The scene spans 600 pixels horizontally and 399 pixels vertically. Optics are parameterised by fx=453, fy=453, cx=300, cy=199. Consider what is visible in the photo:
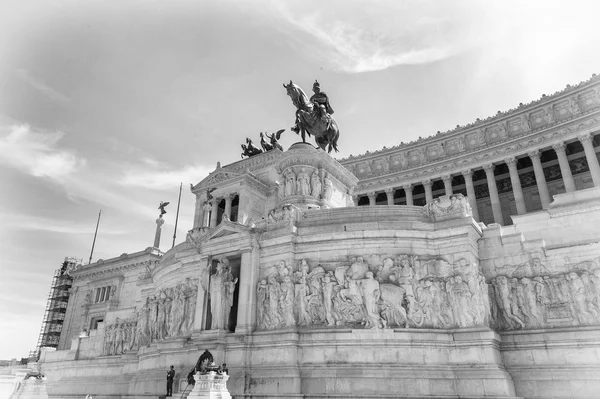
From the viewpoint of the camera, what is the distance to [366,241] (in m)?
18.2

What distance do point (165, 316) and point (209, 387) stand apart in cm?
1016

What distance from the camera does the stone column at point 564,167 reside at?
49.2 m

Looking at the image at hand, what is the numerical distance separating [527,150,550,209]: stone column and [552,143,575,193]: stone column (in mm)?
1952

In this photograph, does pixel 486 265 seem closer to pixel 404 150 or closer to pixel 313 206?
pixel 313 206

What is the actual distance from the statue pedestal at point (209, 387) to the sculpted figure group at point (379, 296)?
15.4ft

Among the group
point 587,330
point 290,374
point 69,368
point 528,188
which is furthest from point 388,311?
point 528,188

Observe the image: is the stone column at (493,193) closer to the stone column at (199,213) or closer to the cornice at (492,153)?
the cornice at (492,153)

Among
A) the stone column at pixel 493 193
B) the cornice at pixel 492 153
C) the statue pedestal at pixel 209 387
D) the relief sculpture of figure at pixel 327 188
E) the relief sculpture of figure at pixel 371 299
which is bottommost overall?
the statue pedestal at pixel 209 387

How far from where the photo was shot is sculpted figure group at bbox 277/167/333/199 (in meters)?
27.1

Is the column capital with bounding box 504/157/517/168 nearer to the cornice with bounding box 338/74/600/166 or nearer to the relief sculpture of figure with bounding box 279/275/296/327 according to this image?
the cornice with bounding box 338/74/600/166

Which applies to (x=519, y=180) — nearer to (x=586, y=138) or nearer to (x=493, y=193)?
(x=493, y=193)

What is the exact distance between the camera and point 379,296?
55.8ft

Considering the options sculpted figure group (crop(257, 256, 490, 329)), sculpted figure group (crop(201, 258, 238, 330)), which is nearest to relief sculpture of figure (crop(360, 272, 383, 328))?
sculpted figure group (crop(257, 256, 490, 329))

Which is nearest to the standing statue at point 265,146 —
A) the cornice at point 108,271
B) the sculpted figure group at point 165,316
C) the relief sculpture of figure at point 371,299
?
the cornice at point 108,271
